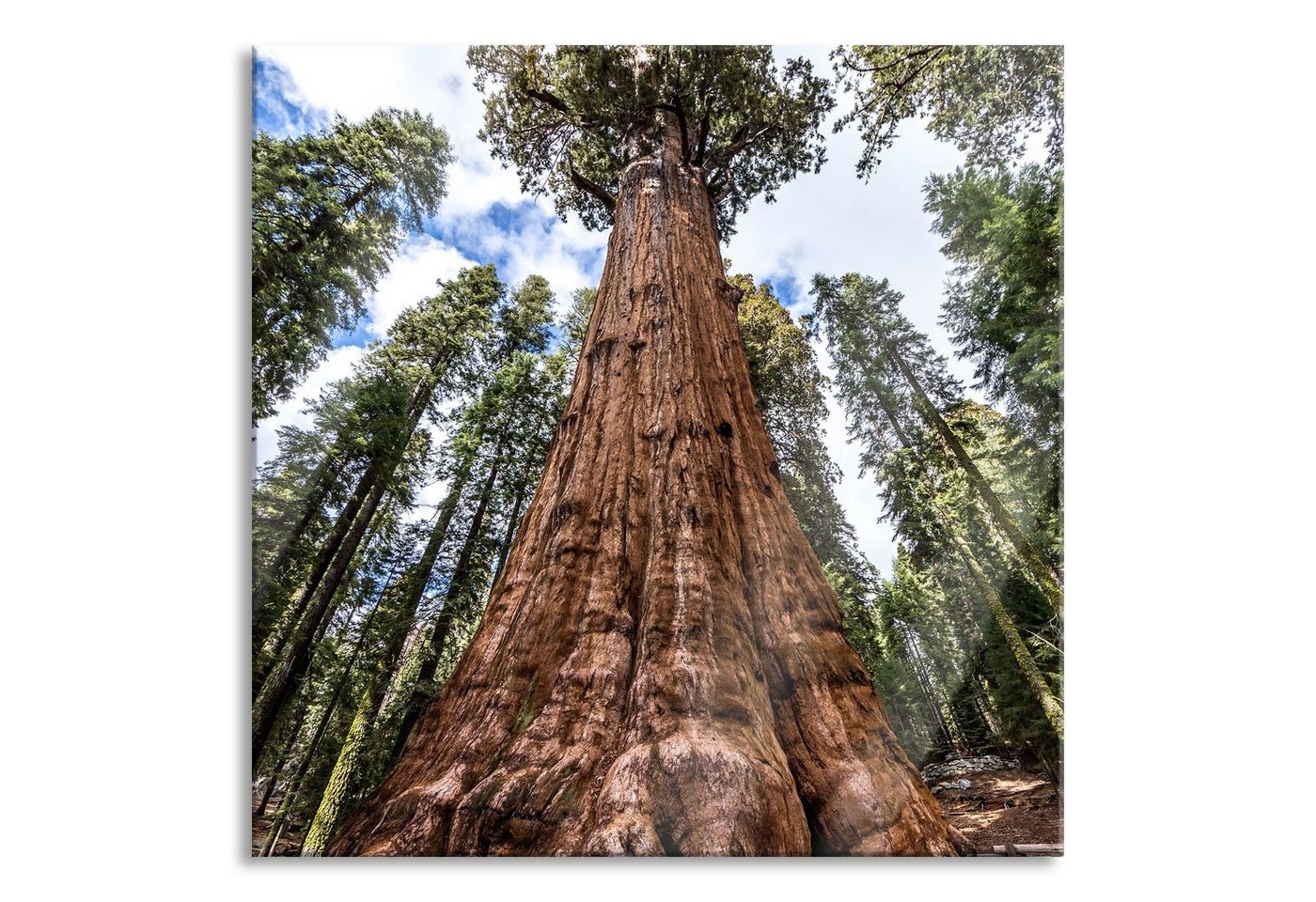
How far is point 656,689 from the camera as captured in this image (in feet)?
6.06

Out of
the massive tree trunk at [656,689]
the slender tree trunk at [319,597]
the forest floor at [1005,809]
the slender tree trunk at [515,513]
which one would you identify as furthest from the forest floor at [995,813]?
the slender tree trunk at [515,513]

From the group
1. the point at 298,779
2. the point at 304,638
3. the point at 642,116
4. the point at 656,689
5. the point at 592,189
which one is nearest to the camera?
the point at 656,689

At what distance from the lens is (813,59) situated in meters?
3.00

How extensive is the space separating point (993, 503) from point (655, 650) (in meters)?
2.04

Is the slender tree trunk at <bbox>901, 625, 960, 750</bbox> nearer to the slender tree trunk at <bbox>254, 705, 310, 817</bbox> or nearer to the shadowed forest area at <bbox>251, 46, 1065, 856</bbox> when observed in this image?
the shadowed forest area at <bbox>251, 46, 1065, 856</bbox>

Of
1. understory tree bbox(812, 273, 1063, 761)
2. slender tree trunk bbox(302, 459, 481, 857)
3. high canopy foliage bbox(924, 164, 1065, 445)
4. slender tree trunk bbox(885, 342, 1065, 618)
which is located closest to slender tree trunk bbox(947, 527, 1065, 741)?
understory tree bbox(812, 273, 1063, 761)

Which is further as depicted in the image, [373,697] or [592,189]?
[592,189]

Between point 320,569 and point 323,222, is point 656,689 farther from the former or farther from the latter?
point 323,222

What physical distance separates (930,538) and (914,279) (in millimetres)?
1344

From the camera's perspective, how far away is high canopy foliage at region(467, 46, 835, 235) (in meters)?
3.06

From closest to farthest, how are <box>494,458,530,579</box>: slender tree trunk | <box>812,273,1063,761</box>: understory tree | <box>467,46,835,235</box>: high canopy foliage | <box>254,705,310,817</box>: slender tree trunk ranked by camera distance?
<box>254,705,310,817</box>: slender tree trunk < <box>812,273,1063,761</box>: understory tree < <box>467,46,835,235</box>: high canopy foliage < <box>494,458,530,579</box>: slender tree trunk

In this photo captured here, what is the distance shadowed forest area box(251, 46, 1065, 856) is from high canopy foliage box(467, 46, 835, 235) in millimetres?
26

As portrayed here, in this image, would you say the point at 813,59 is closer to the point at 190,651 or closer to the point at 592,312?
the point at 592,312

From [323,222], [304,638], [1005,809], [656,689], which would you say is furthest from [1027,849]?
[323,222]
